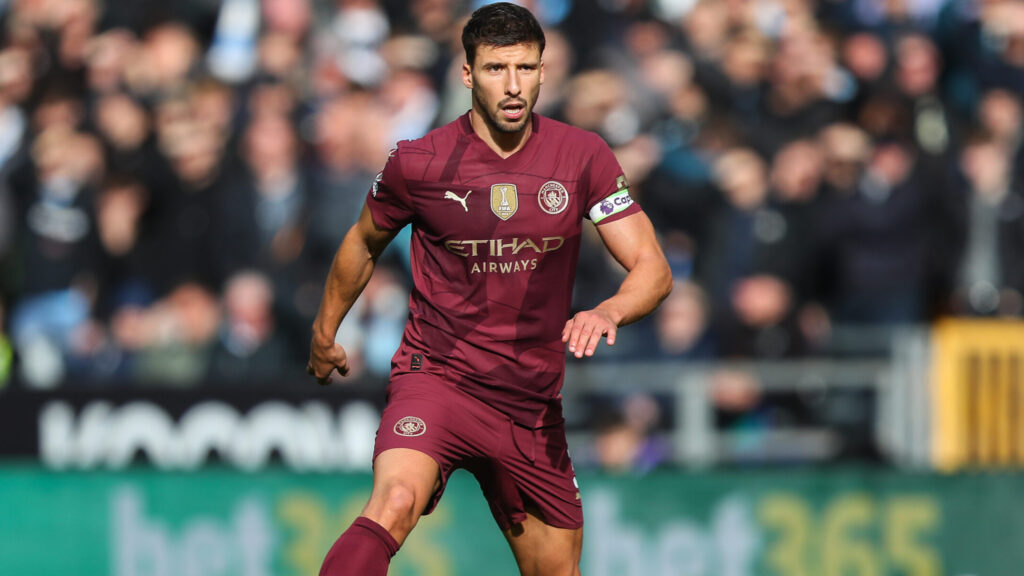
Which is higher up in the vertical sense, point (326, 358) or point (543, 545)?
point (326, 358)

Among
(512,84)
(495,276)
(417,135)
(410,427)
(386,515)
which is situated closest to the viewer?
(386,515)

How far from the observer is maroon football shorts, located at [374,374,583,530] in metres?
5.28

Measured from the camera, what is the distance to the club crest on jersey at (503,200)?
17.4ft

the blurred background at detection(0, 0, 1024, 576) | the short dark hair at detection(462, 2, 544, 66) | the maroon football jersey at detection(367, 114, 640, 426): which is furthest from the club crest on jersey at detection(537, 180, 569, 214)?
the blurred background at detection(0, 0, 1024, 576)

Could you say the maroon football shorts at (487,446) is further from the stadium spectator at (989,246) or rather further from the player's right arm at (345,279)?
the stadium spectator at (989,246)

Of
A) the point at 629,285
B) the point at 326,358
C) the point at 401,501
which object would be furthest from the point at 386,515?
the point at 629,285

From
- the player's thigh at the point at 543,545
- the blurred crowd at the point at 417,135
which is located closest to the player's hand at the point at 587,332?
the player's thigh at the point at 543,545

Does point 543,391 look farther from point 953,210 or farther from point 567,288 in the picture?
point 953,210

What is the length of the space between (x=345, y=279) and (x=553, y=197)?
859 millimetres

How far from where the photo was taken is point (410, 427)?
5.26 meters

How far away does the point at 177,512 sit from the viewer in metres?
8.30

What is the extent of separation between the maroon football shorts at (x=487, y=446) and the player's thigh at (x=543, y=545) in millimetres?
31

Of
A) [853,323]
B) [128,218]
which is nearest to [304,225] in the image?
[128,218]

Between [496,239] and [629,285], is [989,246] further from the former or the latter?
[496,239]
